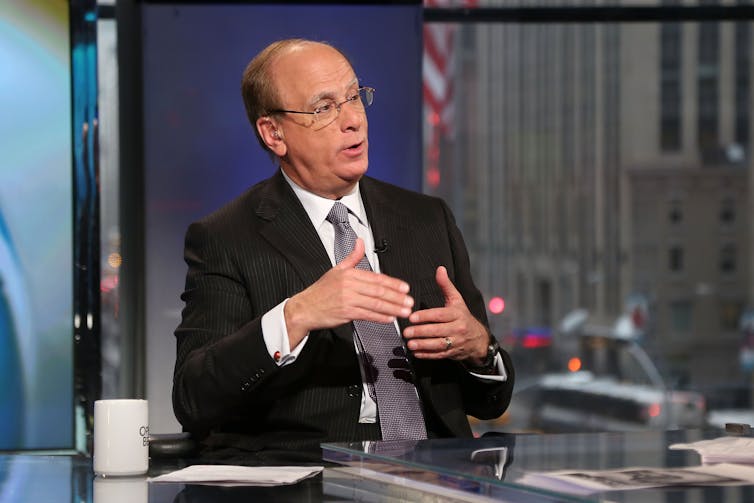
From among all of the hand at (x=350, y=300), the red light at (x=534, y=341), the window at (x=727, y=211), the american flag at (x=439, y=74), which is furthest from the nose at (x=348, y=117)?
the window at (x=727, y=211)

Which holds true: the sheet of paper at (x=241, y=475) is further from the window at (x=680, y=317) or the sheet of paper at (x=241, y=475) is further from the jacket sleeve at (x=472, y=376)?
the window at (x=680, y=317)

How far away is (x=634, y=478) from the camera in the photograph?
1.55 metres

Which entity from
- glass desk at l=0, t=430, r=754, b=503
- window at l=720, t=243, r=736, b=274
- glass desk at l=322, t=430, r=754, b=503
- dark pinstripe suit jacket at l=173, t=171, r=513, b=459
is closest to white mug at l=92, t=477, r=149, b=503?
glass desk at l=0, t=430, r=754, b=503

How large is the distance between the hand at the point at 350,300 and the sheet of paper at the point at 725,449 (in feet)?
1.63

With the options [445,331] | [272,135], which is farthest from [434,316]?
[272,135]

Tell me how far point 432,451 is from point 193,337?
714 mm

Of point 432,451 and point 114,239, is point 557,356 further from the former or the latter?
point 432,451

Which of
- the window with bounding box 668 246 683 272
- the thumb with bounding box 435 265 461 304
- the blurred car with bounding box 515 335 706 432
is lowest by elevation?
the blurred car with bounding box 515 335 706 432

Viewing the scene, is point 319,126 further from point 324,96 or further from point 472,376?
point 472,376

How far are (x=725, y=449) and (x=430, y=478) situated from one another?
49cm

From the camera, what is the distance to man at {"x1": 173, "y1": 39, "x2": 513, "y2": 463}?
2.10 m

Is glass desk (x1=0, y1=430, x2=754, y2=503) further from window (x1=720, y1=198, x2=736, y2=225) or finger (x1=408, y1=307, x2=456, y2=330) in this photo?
window (x1=720, y1=198, x2=736, y2=225)

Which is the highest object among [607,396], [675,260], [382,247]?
[675,260]

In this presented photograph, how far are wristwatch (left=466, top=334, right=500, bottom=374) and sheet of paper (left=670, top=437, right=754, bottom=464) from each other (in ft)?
1.62
